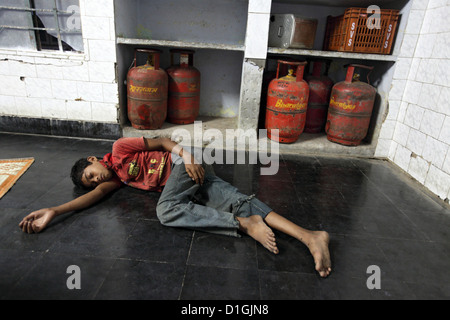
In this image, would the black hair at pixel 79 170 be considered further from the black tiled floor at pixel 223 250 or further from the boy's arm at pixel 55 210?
the black tiled floor at pixel 223 250

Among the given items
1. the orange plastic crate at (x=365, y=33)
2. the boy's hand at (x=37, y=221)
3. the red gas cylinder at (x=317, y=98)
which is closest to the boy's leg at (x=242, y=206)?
the boy's hand at (x=37, y=221)

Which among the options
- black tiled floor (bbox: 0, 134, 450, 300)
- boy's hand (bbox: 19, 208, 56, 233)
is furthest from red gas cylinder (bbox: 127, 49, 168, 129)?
boy's hand (bbox: 19, 208, 56, 233)

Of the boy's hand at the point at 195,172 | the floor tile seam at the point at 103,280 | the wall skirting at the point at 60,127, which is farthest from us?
the wall skirting at the point at 60,127

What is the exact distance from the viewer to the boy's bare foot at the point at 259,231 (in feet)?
6.87

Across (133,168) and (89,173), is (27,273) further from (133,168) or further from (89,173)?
(133,168)

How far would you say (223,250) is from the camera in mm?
Answer: 2117

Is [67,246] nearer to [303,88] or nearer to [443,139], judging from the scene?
[303,88]

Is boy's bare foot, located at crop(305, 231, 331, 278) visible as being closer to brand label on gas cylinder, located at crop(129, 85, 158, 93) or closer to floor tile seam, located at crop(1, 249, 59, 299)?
floor tile seam, located at crop(1, 249, 59, 299)

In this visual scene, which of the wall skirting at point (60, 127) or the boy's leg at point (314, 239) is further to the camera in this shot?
the wall skirting at point (60, 127)

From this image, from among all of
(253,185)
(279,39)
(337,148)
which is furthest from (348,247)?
(279,39)

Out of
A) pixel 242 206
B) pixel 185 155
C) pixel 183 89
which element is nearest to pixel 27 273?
pixel 185 155

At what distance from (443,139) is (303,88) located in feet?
5.61

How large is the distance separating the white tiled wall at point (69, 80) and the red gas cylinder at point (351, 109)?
3.12 meters

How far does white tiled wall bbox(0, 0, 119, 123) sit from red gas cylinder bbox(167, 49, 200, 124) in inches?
31.9
